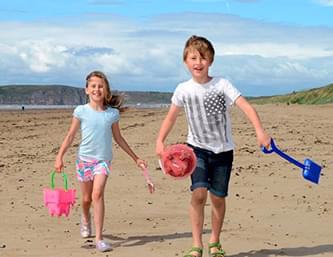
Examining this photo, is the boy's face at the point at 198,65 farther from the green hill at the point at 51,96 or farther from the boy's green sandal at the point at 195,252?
the green hill at the point at 51,96

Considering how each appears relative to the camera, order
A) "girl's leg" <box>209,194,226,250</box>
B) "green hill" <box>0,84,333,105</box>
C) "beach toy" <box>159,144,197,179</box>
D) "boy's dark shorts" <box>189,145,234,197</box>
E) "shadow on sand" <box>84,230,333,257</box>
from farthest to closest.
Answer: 1. "green hill" <box>0,84,333,105</box>
2. "shadow on sand" <box>84,230,333,257</box>
3. "girl's leg" <box>209,194,226,250</box>
4. "boy's dark shorts" <box>189,145,234,197</box>
5. "beach toy" <box>159,144,197,179</box>

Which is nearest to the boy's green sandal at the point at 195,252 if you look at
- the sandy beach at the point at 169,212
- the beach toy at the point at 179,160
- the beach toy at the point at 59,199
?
the sandy beach at the point at 169,212

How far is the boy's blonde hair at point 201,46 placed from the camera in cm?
676

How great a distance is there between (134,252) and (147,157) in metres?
7.35

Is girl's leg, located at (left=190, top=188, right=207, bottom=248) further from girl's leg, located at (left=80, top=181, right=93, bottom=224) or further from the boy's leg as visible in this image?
girl's leg, located at (left=80, top=181, right=93, bottom=224)

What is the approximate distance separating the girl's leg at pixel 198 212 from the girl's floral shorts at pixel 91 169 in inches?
44.0

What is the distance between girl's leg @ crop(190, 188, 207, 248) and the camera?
6844mm

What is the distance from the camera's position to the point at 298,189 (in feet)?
34.6

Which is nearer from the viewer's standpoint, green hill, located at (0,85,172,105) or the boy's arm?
the boy's arm

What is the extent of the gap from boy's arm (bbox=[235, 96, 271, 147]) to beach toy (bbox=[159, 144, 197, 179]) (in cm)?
59

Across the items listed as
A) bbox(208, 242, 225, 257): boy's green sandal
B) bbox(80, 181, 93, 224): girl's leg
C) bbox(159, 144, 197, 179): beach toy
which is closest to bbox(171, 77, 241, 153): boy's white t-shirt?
bbox(159, 144, 197, 179): beach toy

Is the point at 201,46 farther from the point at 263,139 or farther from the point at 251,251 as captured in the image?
the point at 251,251

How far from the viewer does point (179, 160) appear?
22.0 ft

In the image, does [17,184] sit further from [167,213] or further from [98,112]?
[98,112]
